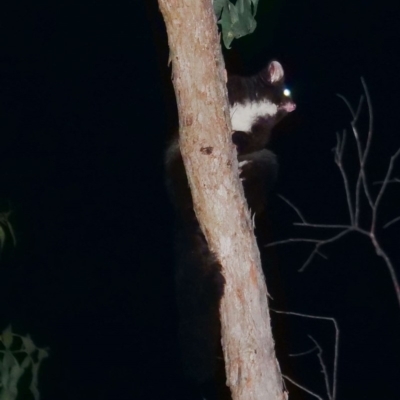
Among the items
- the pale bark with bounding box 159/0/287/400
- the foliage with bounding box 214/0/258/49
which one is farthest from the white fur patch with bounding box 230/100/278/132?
the pale bark with bounding box 159/0/287/400

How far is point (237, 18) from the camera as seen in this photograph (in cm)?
261

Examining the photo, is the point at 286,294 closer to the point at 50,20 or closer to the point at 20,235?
the point at 20,235

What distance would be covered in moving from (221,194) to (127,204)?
1584 mm

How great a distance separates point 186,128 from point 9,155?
166 cm

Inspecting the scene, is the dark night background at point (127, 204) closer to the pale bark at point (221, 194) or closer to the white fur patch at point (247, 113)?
the white fur patch at point (247, 113)

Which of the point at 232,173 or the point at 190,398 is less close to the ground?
the point at 232,173

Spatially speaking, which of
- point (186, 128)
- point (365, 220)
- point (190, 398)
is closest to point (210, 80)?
point (186, 128)

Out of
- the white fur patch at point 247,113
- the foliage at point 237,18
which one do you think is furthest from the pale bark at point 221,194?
the white fur patch at point 247,113

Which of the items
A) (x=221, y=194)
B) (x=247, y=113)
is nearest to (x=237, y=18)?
(x=247, y=113)

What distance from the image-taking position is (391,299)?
358cm

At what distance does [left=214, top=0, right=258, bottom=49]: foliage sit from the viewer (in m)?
2.59

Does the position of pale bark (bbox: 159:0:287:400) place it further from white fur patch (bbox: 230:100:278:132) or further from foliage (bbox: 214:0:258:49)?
white fur patch (bbox: 230:100:278:132)

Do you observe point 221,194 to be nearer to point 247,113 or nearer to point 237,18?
point 237,18

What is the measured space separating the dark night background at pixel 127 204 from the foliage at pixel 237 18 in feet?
3.38
